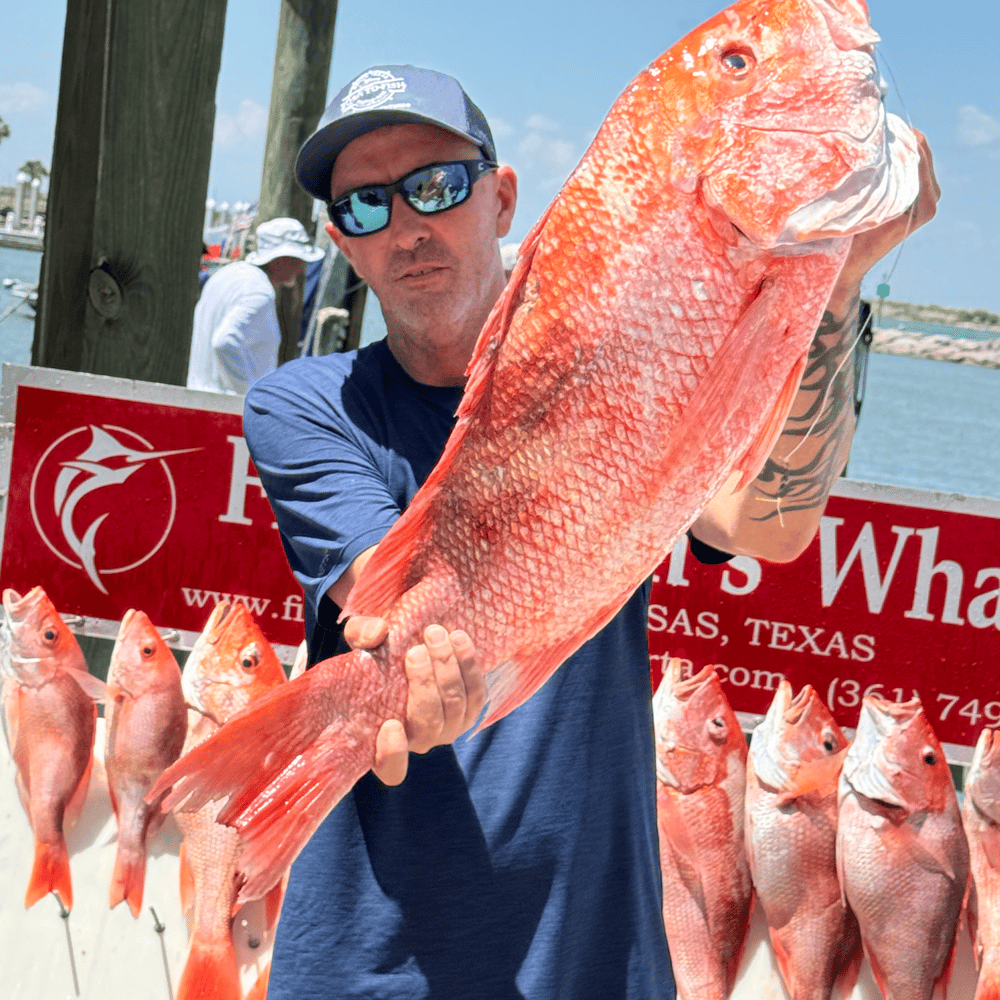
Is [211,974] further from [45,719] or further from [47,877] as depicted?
[45,719]

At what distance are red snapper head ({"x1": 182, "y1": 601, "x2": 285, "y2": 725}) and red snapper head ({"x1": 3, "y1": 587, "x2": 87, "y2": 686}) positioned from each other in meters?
0.35

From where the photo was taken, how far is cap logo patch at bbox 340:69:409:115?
187 centimetres

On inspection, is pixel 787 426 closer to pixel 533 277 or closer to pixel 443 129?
pixel 533 277

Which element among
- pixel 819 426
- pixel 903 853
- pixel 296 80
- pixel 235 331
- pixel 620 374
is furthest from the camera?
pixel 296 80

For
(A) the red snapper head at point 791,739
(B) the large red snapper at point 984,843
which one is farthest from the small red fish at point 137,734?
(B) the large red snapper at point 984,843

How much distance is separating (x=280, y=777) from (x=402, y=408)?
764mm

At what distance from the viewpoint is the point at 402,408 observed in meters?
1.95

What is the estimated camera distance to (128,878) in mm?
3080

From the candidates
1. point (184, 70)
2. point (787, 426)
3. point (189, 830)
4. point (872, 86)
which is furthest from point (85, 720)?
point (872, 86)

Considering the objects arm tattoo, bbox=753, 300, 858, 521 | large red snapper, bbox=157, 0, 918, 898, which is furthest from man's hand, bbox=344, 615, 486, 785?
arm tattoo, bbox=753, 300, 858, 521

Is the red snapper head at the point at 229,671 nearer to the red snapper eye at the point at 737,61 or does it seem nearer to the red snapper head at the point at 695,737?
the red snapper head at the point at 695,737

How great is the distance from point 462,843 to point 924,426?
99.4ft

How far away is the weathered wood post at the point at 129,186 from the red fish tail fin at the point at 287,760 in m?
2.29

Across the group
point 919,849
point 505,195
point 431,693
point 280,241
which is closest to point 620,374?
point 431,693
